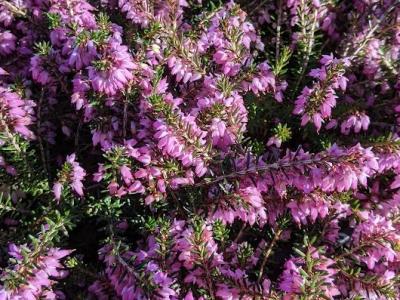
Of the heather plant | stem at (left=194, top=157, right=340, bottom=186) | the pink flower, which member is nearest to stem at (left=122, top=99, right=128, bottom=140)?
the heather plant

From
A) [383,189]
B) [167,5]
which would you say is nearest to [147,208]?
[167,5]

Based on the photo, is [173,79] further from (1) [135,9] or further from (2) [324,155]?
(2) [324,155]

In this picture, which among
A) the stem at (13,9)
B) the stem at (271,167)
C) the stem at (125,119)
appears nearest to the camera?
the stem at (271,167)

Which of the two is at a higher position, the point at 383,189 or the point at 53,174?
the point at 383,189

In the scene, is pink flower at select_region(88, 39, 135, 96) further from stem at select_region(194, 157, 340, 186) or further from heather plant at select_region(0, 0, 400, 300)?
stem at select_region(194, 157, 340, 186)

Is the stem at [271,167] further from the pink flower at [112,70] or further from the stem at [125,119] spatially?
the pink flower at [112,70]

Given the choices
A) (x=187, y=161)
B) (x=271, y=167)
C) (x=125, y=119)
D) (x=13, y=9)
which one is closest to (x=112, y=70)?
(x=125, y=119)

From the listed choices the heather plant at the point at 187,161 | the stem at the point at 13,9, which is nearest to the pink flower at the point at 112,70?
the heather plant at the point at 187,161

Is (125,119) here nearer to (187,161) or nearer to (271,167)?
(187,161)
